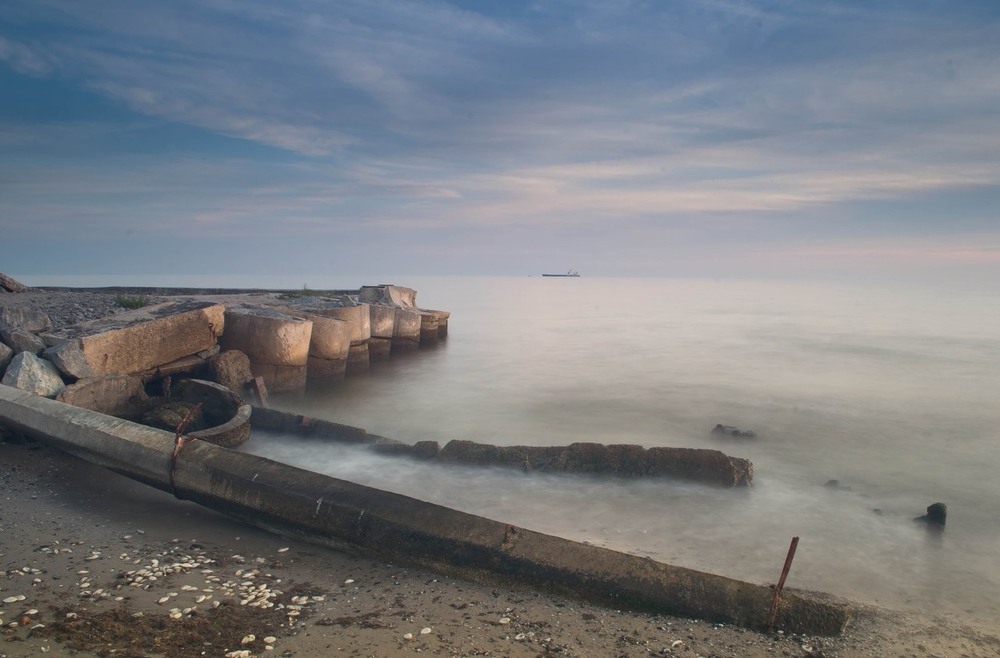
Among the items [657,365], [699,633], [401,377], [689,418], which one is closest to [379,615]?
[699,633]

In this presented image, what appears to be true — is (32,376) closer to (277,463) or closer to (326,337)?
(277,463)

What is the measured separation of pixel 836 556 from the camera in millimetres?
6141

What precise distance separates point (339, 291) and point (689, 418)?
17119mm

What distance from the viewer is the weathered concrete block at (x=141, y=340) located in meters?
8.55

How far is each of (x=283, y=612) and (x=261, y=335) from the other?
8.47m

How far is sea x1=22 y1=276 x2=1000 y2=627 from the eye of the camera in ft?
20.1

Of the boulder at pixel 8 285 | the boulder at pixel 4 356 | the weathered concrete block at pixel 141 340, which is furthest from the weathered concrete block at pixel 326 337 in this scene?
the boulder at pixel 8 285

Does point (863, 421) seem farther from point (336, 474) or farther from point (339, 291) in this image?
point (339, 291)

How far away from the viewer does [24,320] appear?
965 cm

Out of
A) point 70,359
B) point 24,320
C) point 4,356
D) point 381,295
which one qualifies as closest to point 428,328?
point 381,295

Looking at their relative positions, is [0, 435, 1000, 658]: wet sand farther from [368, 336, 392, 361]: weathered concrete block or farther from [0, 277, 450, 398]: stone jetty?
[368, 336, 392, 361]: weathered concrete block

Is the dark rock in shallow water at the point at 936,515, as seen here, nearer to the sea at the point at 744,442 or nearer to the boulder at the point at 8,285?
the sea at the point at 744,442

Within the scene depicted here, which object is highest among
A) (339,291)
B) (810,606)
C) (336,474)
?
(339,291)

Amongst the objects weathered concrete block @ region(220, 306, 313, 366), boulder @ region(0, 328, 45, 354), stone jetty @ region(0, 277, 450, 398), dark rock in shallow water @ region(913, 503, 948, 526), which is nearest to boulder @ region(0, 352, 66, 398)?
stone jetty @ region(0, 277, 450, 398)
